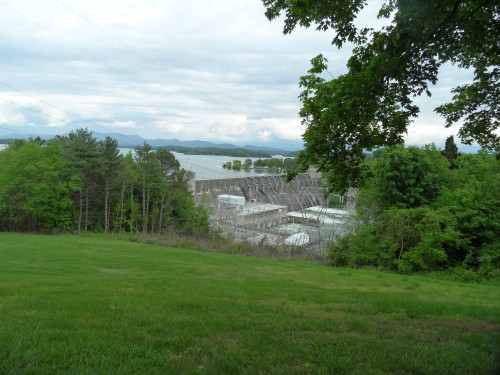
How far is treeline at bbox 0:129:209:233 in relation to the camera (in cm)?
4250

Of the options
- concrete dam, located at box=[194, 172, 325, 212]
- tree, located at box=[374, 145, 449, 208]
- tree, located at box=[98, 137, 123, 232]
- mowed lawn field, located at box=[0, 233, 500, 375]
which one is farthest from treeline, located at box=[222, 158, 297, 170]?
mowed lawn field, located at box=[0, 233, 500, 375]

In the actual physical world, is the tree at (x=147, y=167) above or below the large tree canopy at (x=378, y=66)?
below

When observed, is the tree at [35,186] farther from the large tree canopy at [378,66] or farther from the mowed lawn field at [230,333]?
the large tree canopy at [378,66]

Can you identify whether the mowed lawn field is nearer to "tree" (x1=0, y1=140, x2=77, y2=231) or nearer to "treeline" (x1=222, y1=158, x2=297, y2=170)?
"tree" (x1=0, y1=140, x2=77, y2=231)

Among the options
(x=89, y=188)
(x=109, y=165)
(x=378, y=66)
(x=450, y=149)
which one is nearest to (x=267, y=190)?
(x=450, y=149)

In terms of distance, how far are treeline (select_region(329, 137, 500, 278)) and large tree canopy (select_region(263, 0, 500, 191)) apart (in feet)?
51.7

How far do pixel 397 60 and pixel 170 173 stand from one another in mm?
48425

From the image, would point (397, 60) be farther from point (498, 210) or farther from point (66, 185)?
point (66, 185)

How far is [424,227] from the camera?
23.3 meters

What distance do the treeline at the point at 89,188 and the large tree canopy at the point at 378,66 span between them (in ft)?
135

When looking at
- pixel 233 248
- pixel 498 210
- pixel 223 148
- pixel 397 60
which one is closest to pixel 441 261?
pixel 498 210

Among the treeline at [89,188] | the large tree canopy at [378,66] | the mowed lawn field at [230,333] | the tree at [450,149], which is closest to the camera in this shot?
the mowed lawn field at [230,333]

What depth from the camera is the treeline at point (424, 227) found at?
2261 cm

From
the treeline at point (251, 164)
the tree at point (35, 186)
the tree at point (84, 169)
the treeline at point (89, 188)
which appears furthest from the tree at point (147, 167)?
the treeline at point (251, 164)
